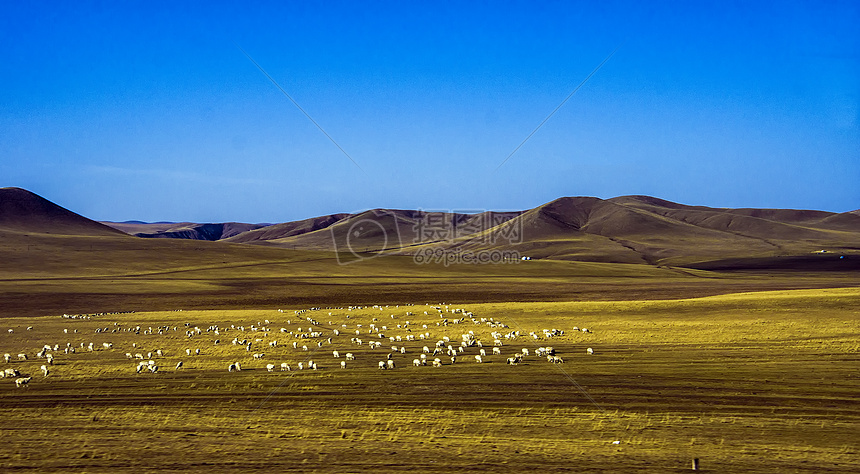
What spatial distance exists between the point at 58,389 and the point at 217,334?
14905 millimetres

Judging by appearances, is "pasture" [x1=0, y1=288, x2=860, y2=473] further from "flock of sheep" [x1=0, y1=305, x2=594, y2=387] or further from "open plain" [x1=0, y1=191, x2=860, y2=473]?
"flock of sheep" [x1=0, y1=305, x2=594, y2=387]

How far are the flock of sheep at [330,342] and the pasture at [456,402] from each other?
0.85 ft

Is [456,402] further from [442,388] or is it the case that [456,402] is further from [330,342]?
[330,342]

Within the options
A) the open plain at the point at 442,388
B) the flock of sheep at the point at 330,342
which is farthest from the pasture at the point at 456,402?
the flock of sheep at the point at 330,342

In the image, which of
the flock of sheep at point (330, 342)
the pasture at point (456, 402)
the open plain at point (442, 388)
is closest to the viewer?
the pasture at point (456, 402)

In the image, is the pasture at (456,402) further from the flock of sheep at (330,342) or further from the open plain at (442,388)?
the flock of sheep at (330,342)

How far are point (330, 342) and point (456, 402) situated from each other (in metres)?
14.5

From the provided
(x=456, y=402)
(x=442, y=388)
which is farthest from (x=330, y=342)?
(x=456, y=402)

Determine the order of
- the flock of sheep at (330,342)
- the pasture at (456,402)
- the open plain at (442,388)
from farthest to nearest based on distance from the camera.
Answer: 1. the flock of sheep at (330,342)
2. the open plain at (442,388)
3. the pasture at (456,402)

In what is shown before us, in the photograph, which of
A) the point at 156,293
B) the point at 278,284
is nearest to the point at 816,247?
the point at 278,284

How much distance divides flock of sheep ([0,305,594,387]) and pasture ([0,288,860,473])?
26 cm

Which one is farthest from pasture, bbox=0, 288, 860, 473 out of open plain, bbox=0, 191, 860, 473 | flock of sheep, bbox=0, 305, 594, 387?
flock of sheep, bbox=0, 305, 594, 387

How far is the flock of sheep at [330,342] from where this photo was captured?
26578 mm

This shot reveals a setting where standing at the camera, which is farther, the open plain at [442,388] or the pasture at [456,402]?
the open plain at [442,388]
